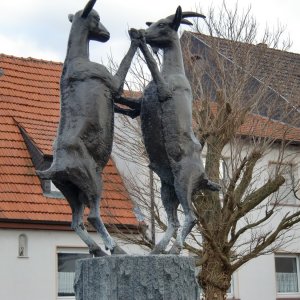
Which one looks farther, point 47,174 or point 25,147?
point 25,147

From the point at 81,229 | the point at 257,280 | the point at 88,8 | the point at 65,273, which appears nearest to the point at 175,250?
the point at 81,229

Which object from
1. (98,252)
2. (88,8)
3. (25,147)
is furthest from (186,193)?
(25,147)

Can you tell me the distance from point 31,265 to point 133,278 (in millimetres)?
11632

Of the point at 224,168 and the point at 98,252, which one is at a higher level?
the point at 224,168

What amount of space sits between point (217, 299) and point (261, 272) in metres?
5.86

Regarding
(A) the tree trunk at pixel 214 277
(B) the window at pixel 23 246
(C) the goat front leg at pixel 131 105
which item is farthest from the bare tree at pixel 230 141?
(C) the goat front leg at pixel 131 105

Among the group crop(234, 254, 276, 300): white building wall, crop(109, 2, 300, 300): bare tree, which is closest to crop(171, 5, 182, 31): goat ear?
crop(109, 2, 300, 300): bare tree

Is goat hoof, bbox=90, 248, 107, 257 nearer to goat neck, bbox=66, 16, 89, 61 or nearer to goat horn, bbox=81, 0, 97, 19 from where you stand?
goat neck, bbox=66, 16, 89, 61

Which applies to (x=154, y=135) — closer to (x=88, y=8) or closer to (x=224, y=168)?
(x=88, y=8)

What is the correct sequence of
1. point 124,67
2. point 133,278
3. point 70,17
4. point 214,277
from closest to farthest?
1. point 133,278
2. point 124,67
3. point 70,17
4. point 214,277

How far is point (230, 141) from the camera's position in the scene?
16.3 metres

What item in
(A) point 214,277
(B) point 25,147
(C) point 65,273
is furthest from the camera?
(B) point 25,147

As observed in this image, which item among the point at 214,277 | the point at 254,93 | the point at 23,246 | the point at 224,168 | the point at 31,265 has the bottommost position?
the point at 214,277

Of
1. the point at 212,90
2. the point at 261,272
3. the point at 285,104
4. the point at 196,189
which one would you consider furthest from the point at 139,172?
the point at 196,189
